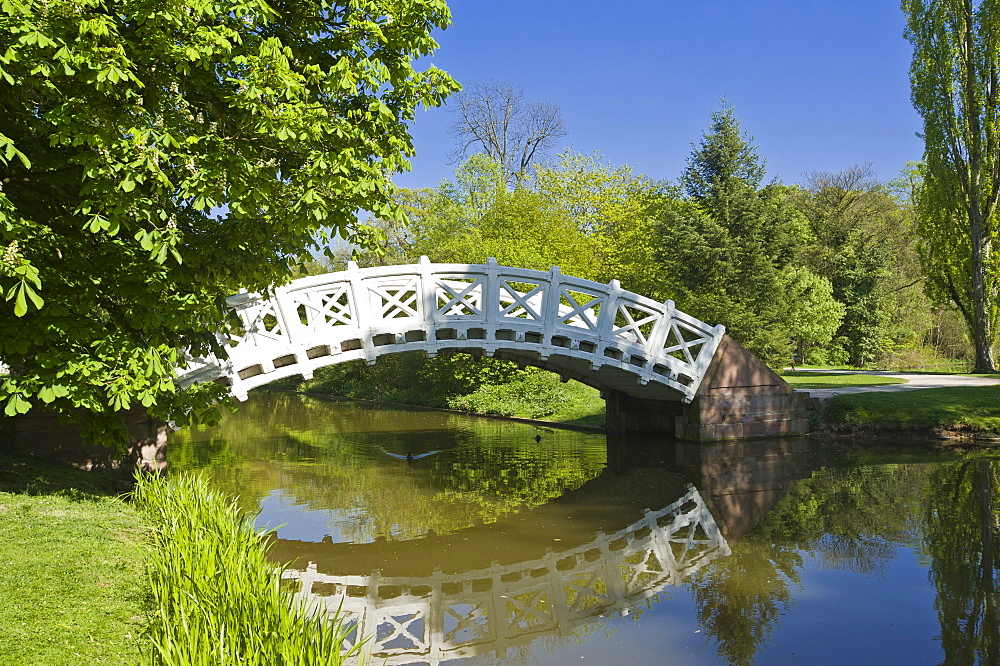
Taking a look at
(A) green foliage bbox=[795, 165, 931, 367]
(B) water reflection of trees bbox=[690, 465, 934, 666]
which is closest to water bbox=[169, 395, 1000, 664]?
(B) water reflection of trees bbox=[690, 465, 934, 666]

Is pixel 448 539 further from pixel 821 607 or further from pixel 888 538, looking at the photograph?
pixel 888 538

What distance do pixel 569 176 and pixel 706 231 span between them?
35.5 feet

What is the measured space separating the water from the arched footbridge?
1.90 meters

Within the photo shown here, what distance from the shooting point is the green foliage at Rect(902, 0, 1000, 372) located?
2406cm

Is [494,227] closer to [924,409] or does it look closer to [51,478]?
[924,409]

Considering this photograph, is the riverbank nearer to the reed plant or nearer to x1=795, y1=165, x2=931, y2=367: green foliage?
the reed plant

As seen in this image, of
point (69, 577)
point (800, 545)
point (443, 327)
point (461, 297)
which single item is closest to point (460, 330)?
point (443, 327)

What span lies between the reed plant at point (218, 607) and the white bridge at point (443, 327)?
515 centimetres

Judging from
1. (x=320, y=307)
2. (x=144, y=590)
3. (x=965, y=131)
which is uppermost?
(x=965, y=131)

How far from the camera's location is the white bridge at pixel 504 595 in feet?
21.1

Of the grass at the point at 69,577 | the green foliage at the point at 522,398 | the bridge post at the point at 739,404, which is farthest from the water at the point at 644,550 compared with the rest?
the green foliage at the point at 522,398

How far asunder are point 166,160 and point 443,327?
305 inches

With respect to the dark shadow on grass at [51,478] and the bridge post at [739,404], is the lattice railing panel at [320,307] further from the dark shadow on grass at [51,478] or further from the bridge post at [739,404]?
the bridge post at [739,404]

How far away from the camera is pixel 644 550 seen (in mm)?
9031
